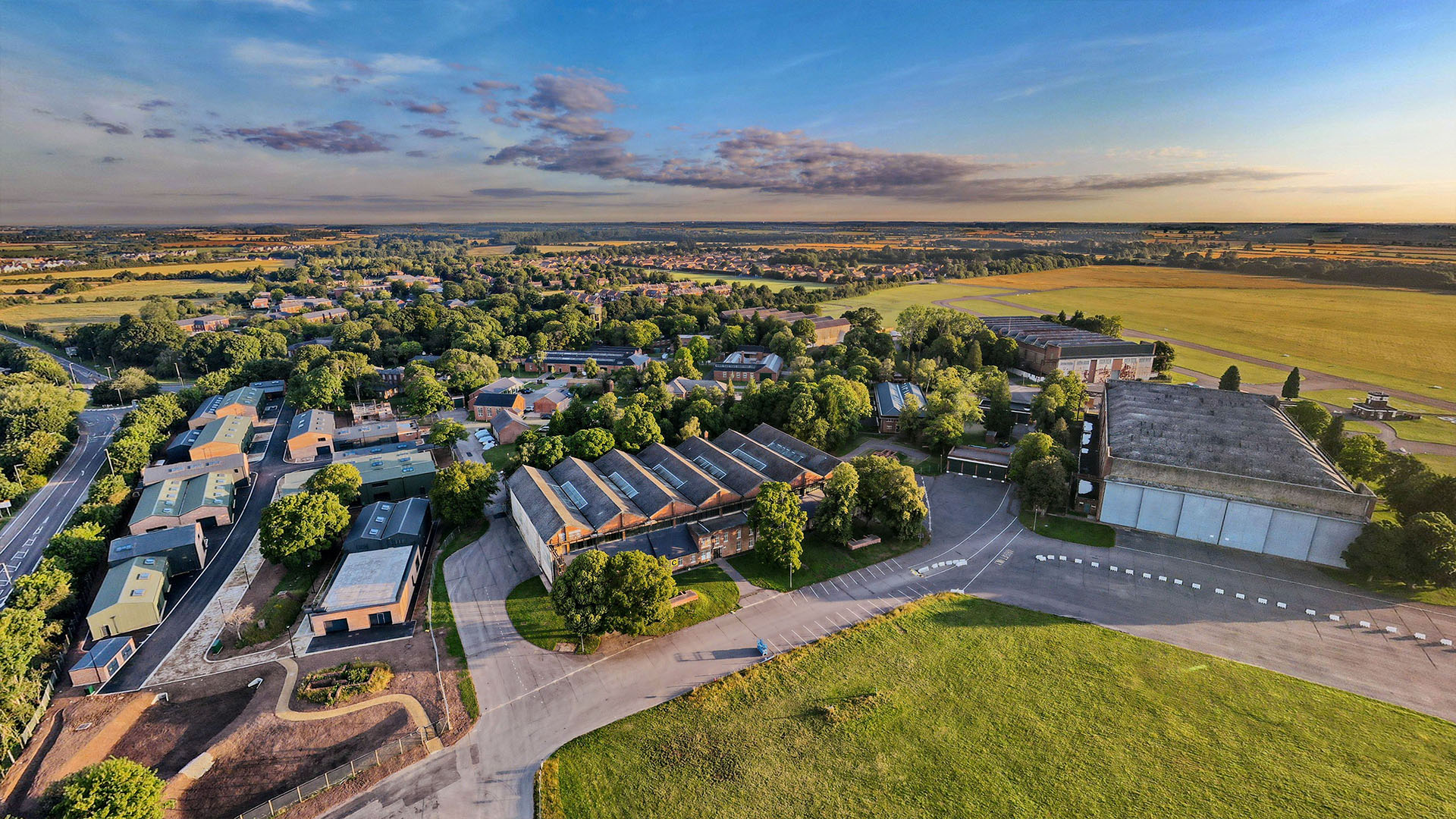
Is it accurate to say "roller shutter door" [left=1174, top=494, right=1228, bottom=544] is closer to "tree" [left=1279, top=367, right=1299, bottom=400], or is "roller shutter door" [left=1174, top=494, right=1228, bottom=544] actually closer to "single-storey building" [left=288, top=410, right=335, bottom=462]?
"tree" [left=1279, top=367, right=1299, bottom=400]

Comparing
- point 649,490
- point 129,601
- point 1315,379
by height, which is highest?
point 1315,379

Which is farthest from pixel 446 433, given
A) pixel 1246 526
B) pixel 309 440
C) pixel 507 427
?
pixel 1246 526

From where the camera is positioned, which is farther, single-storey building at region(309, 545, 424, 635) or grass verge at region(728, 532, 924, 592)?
grass verge at region(728, 532, 924, 592)

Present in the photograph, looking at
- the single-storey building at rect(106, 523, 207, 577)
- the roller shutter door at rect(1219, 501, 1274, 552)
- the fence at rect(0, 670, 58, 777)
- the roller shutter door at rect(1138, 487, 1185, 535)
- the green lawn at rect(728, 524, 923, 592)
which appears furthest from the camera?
the roller shutter door at rect(1138, 487, 1185, 535)

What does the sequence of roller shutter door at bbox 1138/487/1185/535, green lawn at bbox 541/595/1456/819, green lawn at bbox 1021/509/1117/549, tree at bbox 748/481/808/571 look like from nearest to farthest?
green lawn at bbox 541/595/1456/819 → tree at bbox 748/481/808/571 → green lawn at bbox 1021/509/1117/549 → roller shutter door at bbox 1138/487/1185/535

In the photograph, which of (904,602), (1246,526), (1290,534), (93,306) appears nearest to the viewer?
(904,602)

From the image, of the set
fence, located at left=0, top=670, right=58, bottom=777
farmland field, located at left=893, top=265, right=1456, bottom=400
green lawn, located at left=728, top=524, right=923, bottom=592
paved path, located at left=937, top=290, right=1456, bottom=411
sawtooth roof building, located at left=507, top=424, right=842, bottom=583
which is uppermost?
farmland field, located at left=893, top=265, right=1456, bottom=400

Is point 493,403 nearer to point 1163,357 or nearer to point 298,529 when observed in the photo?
point 298,529

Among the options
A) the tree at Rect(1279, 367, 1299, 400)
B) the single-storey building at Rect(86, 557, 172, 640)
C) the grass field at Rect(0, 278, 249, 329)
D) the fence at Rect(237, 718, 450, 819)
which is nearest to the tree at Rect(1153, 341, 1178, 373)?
the tree at Rect(1279, 367, 1299, 400)
